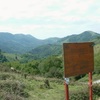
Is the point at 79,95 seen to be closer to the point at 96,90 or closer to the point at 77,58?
the point at 96,90

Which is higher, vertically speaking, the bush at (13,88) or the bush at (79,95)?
the bush at (13,88)

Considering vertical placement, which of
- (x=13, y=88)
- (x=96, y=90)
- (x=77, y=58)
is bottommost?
(x=96, y=90)

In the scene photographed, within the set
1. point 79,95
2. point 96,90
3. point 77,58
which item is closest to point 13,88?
point 79,95

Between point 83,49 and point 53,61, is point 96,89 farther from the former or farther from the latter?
point 53,61

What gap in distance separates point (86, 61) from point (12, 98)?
3827 millimetres

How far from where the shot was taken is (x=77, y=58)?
824 centimetres

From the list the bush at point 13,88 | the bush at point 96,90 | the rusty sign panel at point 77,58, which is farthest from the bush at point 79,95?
the rusty sign panel at point 77,58

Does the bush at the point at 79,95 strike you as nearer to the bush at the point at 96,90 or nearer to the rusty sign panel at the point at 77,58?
the bush at the point at 96,90

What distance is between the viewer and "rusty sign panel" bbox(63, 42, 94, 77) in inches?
308

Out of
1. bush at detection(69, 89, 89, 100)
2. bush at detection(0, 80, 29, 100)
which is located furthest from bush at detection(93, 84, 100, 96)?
bush at detection(0, 80, 29, 100)

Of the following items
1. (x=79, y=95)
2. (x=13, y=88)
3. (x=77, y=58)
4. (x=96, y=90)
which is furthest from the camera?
(x=96, y=90)

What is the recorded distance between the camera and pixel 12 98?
36.1 feet

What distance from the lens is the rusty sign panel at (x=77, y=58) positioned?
7828 millimetres

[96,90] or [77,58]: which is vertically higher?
[77,58]
